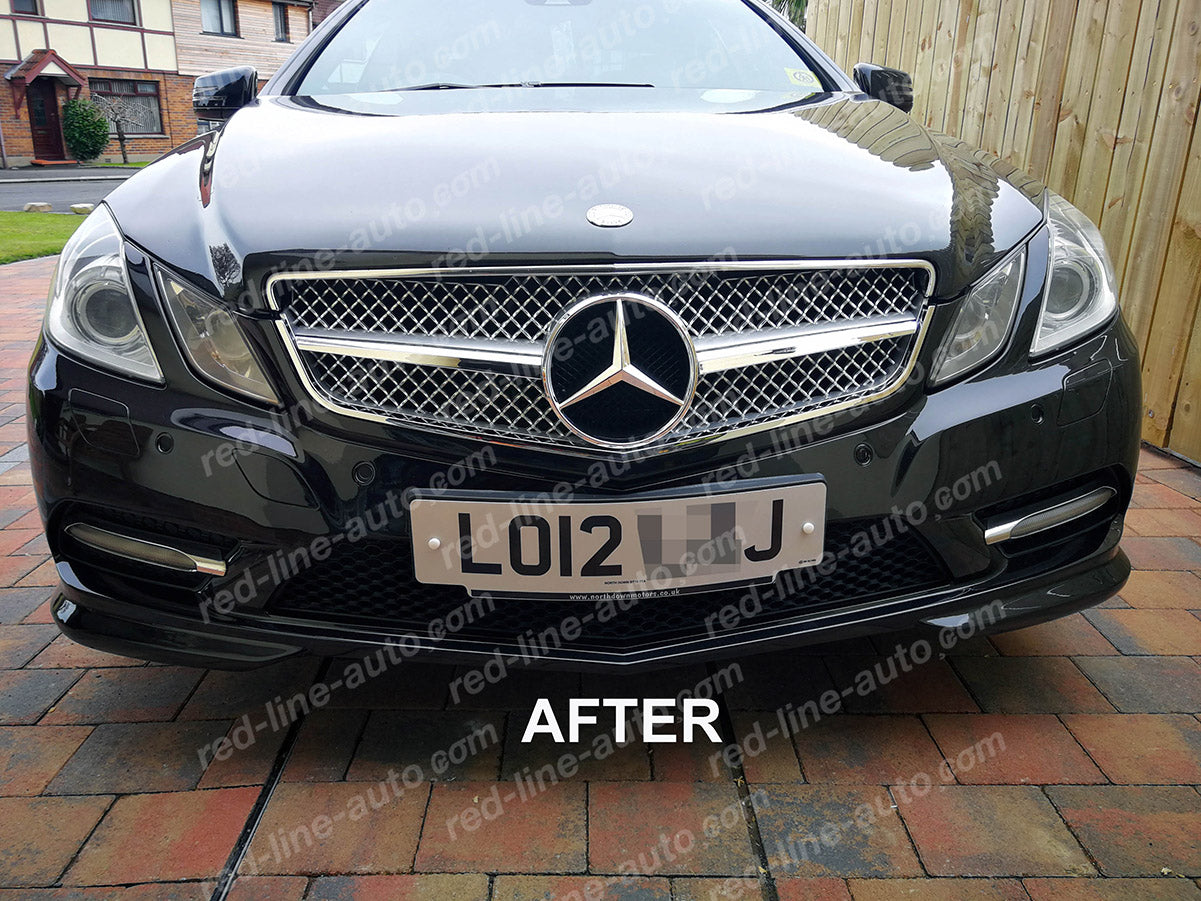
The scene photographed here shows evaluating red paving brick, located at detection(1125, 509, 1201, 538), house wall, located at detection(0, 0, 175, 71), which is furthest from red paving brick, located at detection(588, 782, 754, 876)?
house wall, located at detection(0, 0, 175, 71)

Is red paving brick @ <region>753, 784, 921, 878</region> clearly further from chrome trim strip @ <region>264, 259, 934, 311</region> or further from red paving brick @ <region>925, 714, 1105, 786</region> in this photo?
chrome trim strip @ <region>264, 259, 934, 311</region>

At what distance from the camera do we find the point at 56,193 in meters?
18.2

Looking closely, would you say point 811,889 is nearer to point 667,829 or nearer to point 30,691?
point 667,829

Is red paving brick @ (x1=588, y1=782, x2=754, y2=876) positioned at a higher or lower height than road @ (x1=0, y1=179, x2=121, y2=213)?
higher

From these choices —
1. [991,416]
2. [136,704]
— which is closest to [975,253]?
[991,416]

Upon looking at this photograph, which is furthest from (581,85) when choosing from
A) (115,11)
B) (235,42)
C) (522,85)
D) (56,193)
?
(235,42)

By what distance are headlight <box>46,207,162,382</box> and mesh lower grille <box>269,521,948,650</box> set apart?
0.42 meters

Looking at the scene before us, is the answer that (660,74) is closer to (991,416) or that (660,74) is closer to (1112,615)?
(991,416)

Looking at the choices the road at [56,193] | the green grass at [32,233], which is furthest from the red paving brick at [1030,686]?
the road at [56,193]

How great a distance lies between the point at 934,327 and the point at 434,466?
0.82 meters

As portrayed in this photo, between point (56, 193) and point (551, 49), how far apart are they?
726 inches

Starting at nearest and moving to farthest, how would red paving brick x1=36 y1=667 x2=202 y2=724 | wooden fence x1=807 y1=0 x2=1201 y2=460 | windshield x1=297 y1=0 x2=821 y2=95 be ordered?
red paving brick x1=36 y1=667 x2=202 y2=724
windshield x1=297 y1=0 x2=821 y2=95
wooden fence x1=807 y1=0 x2=1201 y2=460

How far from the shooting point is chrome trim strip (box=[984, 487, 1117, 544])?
1.73 meters

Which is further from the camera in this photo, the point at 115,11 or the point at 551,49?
the point at 115,11
